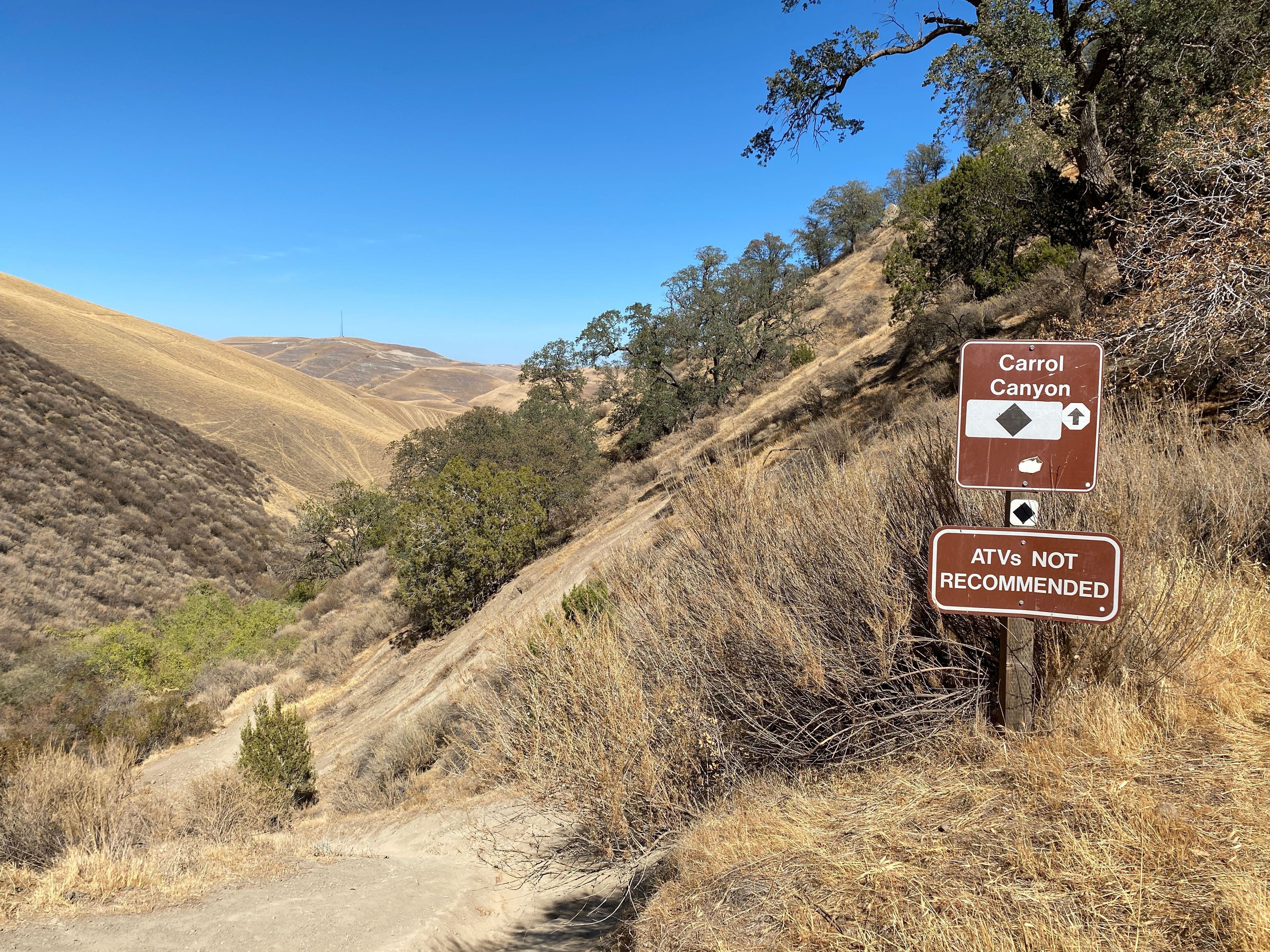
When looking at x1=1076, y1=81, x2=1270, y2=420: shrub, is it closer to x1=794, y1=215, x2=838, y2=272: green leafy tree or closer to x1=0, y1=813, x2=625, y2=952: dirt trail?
x1=0, y1=813, x2=625, y2=952: dirt trail

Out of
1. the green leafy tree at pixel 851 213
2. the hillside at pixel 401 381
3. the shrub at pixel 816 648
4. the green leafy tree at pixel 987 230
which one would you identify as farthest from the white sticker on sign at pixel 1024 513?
the hillside at pixel 401 381

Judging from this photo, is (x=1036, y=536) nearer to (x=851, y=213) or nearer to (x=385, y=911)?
(x=385, y=911)

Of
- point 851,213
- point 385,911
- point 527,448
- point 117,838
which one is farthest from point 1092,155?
point 851,213

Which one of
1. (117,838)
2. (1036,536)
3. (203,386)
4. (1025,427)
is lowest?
(117,838)

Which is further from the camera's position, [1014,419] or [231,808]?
[231,808]

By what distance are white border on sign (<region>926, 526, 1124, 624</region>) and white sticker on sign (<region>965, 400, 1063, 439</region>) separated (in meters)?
0.42

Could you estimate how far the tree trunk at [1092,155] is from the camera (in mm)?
9750

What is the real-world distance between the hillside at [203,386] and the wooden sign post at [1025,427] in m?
57.8

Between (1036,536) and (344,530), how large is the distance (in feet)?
117

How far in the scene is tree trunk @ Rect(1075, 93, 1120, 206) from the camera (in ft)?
32.0

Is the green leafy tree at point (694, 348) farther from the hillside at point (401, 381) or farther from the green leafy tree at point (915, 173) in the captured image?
the hillside at point (401, 381)

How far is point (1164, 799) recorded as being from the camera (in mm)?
2607

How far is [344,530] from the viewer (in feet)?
112

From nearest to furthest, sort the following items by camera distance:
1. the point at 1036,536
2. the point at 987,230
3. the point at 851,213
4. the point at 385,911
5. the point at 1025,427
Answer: the point at 1036,536, the point at 1025,427, the point at 385,911, the point at 987,230, the point at 851,213
